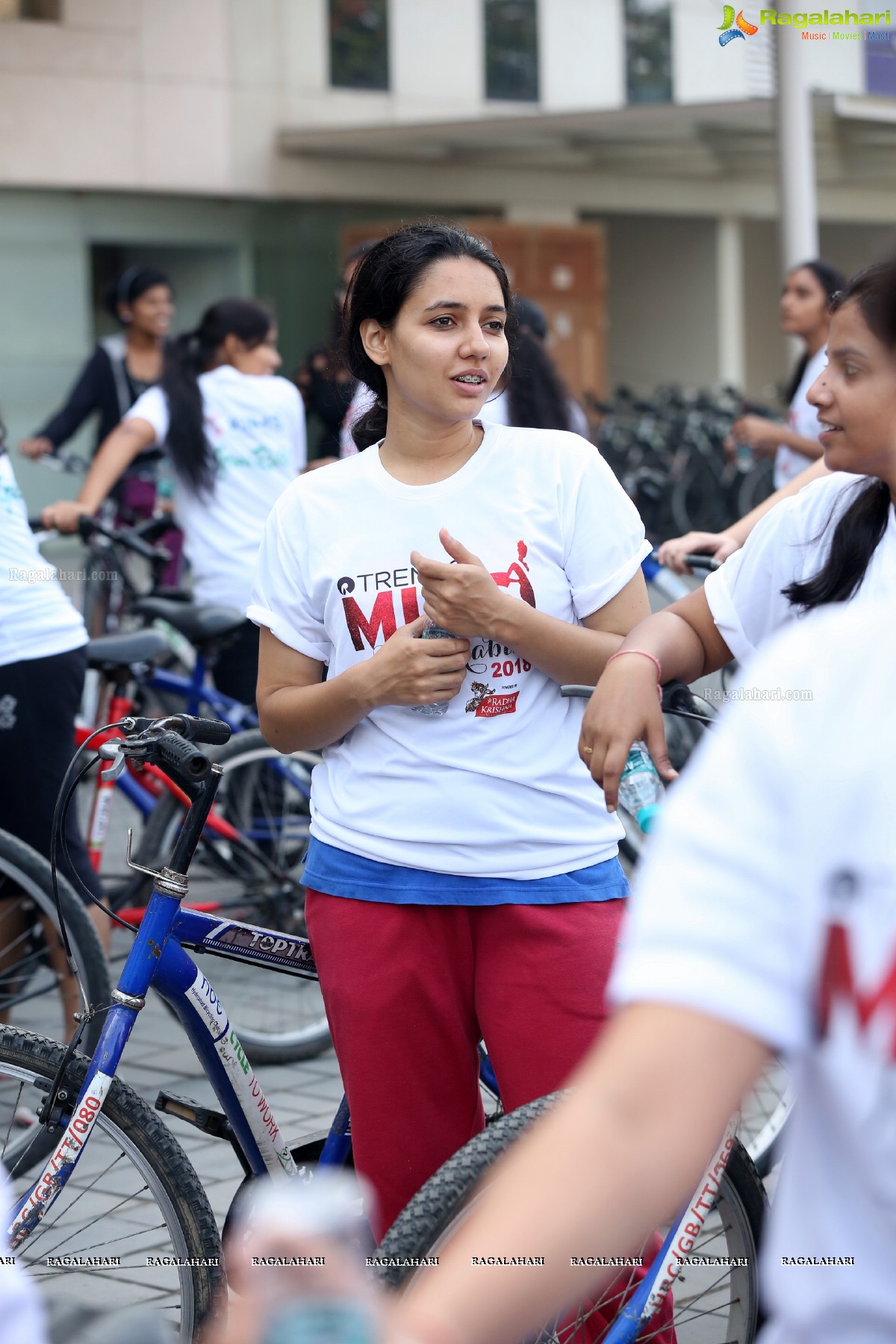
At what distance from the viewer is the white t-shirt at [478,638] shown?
2.40 m

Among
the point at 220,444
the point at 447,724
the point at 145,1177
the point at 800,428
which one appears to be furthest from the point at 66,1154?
the point at 800,428

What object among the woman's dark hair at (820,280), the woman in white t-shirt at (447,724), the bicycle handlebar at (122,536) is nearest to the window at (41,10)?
the woman's dark hair at (820,280)

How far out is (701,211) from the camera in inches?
934

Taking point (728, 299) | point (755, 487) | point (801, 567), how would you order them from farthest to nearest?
point (728, 299)
point (755, 487)
point (801, 567)

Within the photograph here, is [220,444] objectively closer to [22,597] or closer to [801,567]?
[22,597]

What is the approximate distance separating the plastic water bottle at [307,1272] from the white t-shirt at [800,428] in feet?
18.2

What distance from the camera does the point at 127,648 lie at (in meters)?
4.62

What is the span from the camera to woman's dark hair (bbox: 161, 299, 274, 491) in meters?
5.59

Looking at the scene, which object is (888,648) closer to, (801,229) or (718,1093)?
(718,1093)

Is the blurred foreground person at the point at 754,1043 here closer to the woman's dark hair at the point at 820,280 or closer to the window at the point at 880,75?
the woman's dark hair at the point at 820,280

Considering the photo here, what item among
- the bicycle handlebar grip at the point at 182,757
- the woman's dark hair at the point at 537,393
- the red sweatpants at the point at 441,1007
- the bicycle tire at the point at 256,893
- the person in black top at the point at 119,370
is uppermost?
the person in black top at the point at 119,370

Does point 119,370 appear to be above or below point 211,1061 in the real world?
above

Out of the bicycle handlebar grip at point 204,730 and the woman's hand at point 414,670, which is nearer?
the woman's hand at point 414,670

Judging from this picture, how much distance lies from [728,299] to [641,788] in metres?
23.1
